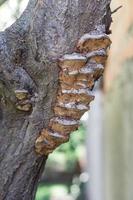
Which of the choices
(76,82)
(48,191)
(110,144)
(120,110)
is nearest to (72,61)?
(76,82)

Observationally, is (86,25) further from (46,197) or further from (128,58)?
(46,197)

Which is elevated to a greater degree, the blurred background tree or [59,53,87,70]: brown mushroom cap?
[59,53,87,70]: brown mushroom cap

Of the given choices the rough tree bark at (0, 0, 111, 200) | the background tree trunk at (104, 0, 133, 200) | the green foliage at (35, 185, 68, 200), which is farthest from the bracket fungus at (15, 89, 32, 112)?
the green foliage at (35, 185, 68, 200)

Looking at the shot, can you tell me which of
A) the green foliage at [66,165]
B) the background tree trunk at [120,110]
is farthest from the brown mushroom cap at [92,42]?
the green foliage at [66,165]

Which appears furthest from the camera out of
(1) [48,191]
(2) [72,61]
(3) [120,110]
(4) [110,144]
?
(1) [48,191]

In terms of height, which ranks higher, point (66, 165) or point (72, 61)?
point (72, 61)

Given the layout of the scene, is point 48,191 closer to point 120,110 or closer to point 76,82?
point 120,110

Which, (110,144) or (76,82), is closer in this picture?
(76,82)

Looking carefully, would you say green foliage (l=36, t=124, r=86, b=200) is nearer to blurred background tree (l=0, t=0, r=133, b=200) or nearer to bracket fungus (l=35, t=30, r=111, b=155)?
blurred background tree (l=0, t=0, r=133, b=200)
